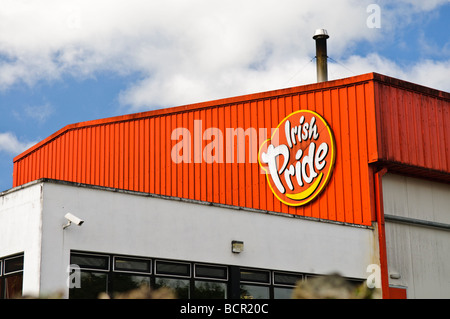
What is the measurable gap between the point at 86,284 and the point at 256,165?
37.2 ft

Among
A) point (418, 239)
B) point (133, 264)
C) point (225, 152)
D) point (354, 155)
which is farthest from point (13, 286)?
point (418, 239)

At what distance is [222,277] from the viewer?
796 inches

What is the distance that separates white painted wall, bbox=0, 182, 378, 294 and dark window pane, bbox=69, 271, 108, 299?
0.44 m

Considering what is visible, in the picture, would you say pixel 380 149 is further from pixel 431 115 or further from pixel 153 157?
pixel 153 157

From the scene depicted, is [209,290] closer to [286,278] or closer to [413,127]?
[286,278]

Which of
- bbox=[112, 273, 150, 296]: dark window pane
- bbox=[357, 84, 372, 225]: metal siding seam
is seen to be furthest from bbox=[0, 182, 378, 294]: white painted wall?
bbox=[357, 84, 372, 225]: metal siding seam

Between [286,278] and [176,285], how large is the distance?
11.7 ft

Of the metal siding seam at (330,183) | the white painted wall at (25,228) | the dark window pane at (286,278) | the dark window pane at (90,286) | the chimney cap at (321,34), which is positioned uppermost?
the chimney cap at (321,34)

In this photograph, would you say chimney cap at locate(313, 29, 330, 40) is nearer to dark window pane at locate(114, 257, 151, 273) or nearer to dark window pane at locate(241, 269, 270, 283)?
dark window pane at locate(241, 269, 270, 283)

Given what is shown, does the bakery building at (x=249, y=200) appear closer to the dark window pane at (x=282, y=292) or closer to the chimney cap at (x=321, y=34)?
the dark window pane at (x=282, y=292)

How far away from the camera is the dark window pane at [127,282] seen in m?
18.3

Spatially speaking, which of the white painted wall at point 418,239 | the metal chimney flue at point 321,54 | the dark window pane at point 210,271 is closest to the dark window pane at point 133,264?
the dark window pane at point 210,271

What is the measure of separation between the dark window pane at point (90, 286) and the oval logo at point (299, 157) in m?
9.71
